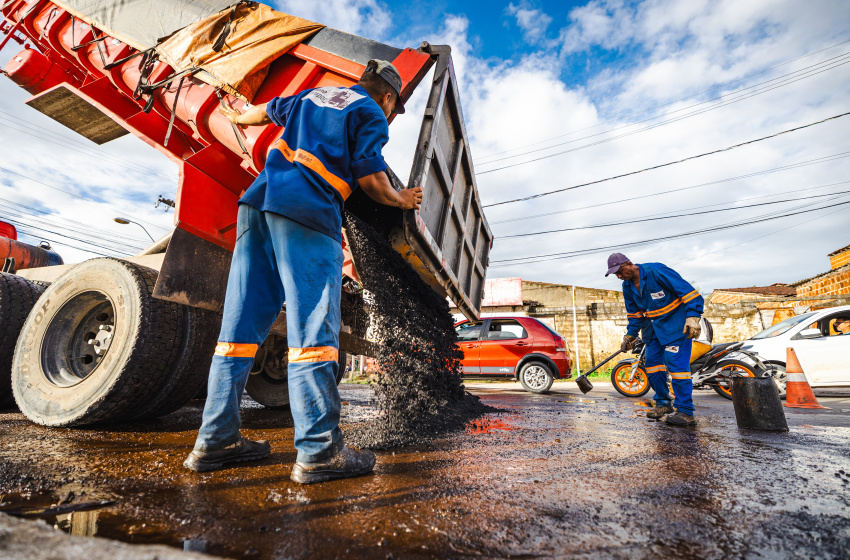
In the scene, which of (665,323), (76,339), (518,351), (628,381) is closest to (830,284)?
(628,381)

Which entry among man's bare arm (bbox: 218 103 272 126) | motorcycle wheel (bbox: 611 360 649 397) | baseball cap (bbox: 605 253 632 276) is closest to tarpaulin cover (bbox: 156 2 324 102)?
man's bare arm (bbox: 218 103 272 126)

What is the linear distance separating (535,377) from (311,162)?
7071 mm

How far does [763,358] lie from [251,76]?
314 inches

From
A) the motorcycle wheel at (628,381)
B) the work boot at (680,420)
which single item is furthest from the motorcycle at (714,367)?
the work boot at (680,420)

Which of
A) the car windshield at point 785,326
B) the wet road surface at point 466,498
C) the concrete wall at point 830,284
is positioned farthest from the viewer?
the concrete wall at point 830,284

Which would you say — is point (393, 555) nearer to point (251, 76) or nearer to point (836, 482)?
point (836, 482)

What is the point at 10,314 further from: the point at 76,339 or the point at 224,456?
the point at 224,456

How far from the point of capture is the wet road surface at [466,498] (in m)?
1.07

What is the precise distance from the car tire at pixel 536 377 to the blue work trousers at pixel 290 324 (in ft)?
22.2

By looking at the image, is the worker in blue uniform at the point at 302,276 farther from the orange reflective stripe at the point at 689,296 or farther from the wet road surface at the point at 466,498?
the orange reflective stripe at the point at 689,296

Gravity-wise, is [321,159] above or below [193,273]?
above

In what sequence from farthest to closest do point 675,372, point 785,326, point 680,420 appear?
point 785,326 < point 675,372 < point 680,420

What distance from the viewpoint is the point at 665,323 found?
3.83 metres

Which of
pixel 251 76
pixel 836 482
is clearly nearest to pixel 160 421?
pixel 251 76
